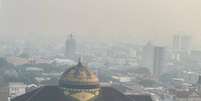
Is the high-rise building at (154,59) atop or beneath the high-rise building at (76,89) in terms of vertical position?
beneath

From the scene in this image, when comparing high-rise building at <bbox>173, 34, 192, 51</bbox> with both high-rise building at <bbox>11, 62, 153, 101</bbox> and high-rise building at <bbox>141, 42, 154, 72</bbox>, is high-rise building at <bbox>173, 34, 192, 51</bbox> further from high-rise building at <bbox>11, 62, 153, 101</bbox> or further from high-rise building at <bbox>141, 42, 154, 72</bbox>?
high-rise building at <bbox>11, 62, 153, 101</bbox>

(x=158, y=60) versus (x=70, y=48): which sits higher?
(x=70, y=48)

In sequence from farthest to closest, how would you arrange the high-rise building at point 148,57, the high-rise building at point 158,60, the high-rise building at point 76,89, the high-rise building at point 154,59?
1. the high-rise building at point 148,57
2. the high-rise building at point 154,59
3. the high-rise building at point 158,60
4. the high-rise building at point 76,89

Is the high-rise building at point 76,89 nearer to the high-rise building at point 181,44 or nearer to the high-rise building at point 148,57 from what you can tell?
the high-rise building at point 148,57

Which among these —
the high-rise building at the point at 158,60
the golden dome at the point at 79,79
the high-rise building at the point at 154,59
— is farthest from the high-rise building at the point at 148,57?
the golden dome at the point at 79,79

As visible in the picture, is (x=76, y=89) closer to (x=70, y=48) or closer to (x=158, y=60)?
(x=158, y=60)

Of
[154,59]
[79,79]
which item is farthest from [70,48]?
[79,79]

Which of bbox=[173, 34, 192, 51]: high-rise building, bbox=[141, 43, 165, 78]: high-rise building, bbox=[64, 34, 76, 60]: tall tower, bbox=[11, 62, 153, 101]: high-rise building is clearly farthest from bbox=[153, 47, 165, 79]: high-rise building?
bbox=[11, 62, 153, 101]: high-rise building

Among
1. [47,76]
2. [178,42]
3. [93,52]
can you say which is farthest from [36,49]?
[47,76]

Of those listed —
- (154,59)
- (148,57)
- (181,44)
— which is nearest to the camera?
(154,59)
